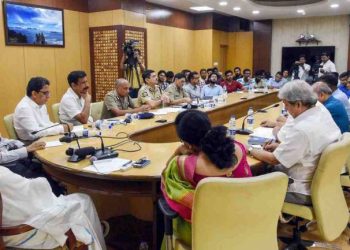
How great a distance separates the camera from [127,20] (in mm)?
6738

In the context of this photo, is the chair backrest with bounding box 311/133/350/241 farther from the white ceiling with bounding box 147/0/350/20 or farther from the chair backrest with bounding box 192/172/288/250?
the white ceiling with bounding box 147/0/350/20

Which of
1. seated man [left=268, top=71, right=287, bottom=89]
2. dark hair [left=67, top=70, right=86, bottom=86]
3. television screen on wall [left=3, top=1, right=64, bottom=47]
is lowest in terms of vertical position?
seated man [left=268, top=71, right=287, bottom=89]

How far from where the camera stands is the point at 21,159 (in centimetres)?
273

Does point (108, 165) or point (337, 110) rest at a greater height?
point (337, 110)

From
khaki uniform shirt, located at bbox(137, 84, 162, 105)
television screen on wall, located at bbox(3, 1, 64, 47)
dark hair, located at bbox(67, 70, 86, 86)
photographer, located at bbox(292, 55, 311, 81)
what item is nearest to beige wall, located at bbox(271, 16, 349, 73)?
photographer, located at bbox(292, 55, 311, 81)

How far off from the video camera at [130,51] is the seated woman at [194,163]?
16.9ft

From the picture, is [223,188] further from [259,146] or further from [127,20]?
[127,20]

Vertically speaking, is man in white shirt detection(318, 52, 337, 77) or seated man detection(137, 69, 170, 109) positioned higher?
man in white shirt detection(318, 52, 337, 77)

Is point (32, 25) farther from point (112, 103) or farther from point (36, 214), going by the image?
point (36, 214)

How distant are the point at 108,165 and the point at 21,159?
3.34 ft

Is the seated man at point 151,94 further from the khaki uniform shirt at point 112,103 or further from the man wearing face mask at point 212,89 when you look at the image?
the man wearing face mask at point 212,89

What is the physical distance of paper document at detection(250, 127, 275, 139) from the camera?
289 centimetres

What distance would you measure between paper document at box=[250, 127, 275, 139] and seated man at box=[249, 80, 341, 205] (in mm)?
670

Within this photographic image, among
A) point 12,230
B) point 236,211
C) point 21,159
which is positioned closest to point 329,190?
point 236,211
